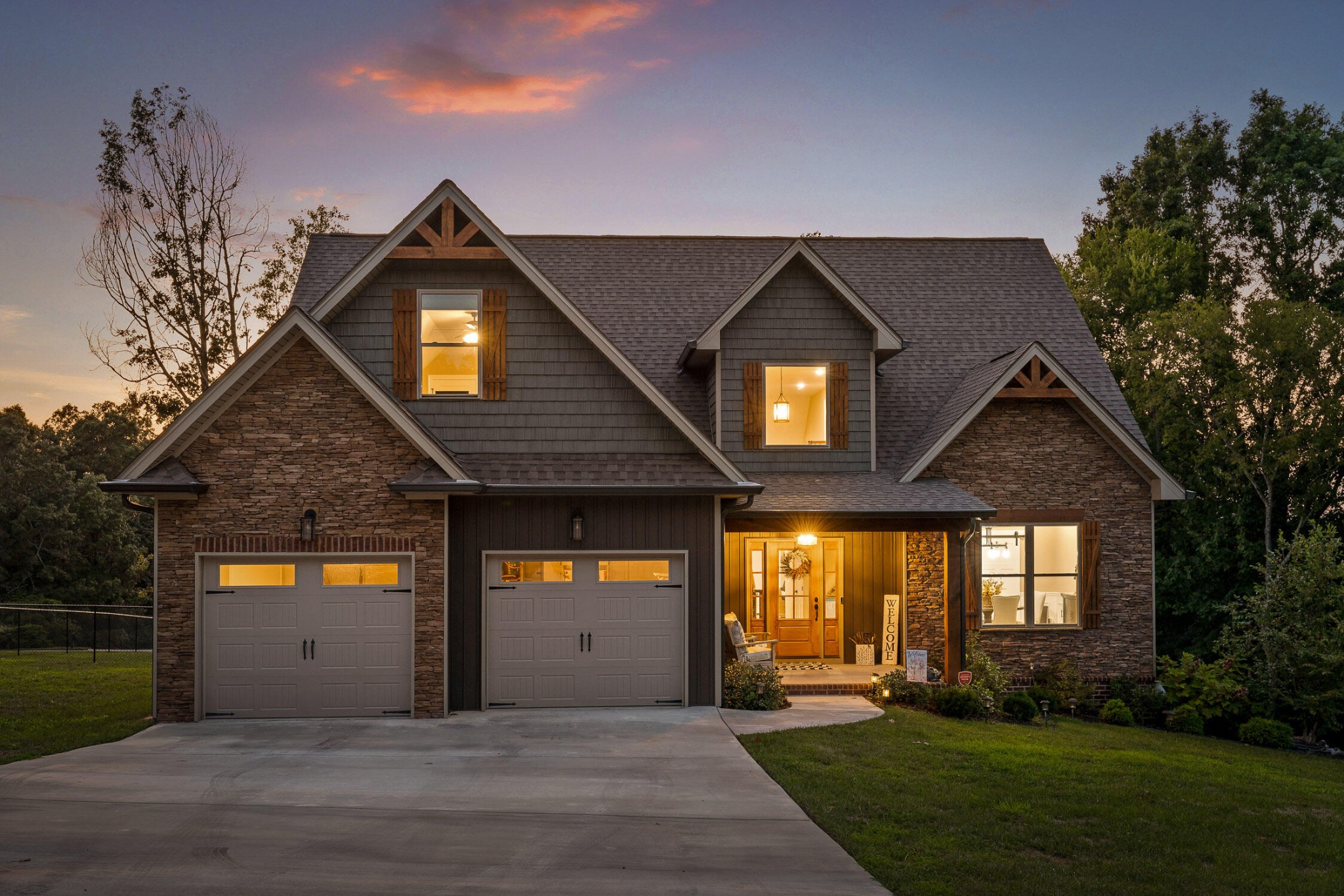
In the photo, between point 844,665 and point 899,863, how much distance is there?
28.5 feet

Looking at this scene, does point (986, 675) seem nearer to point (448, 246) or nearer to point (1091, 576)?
point (1091, 576)

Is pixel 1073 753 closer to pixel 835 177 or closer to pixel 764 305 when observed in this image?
pixel 764 305

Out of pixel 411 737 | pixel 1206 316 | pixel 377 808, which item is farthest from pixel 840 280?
pixel 1206 316

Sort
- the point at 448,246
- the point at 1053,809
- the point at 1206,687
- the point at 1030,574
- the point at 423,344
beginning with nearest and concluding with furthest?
the point at 1053,809
the point at 448,246
the point at 423,344
the point at 1206,687
the point at 1030,574

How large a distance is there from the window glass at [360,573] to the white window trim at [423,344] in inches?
104

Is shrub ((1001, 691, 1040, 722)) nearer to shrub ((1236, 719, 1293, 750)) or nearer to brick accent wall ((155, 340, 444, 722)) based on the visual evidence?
shrub ((1236, 719, 1293, 750))

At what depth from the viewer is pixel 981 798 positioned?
8.14 meters

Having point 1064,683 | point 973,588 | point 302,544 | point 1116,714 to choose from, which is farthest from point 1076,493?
point 302,544

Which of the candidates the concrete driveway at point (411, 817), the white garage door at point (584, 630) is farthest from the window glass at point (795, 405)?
the concrete driveway at point (411, 817)

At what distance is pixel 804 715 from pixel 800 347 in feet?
19.9

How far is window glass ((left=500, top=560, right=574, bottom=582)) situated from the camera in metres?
12.1

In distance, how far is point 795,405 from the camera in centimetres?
1499

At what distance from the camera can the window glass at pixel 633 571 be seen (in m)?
12.3

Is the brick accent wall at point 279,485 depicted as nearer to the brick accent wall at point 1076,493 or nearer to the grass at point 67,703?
the grass at point 67,703
